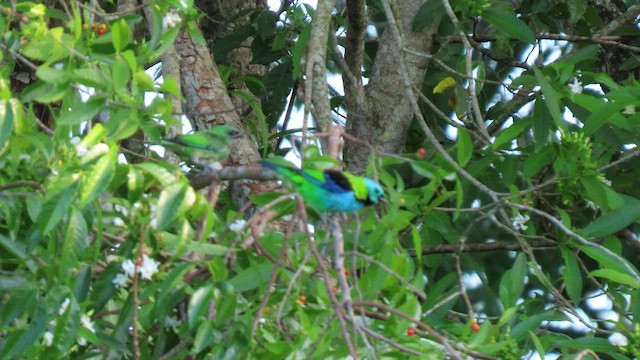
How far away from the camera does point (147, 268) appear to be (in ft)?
10.6

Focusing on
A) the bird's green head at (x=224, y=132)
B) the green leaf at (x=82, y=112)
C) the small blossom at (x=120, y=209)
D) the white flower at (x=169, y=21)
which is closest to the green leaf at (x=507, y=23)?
the bird's green head at (x=224, y=132)

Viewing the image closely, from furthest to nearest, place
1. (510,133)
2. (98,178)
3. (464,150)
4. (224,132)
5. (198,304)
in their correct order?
(510,133) < (224,132) < (464,150) < (198,304) < (98,178)

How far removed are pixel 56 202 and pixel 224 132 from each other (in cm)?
153

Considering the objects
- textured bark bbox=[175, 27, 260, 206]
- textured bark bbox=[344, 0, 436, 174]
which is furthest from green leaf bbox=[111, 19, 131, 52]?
textured bark bbox=[344, 0, 436, 174]

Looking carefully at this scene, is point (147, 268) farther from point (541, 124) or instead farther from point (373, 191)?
point (541, 124)

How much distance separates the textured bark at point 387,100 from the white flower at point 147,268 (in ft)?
7.85

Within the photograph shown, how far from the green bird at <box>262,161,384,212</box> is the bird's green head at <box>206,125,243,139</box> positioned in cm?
101

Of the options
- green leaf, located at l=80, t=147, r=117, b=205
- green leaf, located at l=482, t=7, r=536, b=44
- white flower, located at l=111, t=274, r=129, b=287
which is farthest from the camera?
green leaf, located at l=482, t=7, r=536, b=44

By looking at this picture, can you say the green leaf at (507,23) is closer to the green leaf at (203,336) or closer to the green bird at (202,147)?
the green bird at (202,147)

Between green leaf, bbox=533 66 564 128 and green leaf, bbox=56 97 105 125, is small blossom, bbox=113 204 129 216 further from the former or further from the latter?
green leaf, bbox=533 66 564 128

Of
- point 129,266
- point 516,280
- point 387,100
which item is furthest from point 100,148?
point 387,100

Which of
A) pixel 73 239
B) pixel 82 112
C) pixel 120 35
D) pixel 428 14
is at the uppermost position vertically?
pixel 428 14

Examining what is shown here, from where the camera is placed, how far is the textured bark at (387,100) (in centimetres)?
569

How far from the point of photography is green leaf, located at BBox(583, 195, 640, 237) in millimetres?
4457
